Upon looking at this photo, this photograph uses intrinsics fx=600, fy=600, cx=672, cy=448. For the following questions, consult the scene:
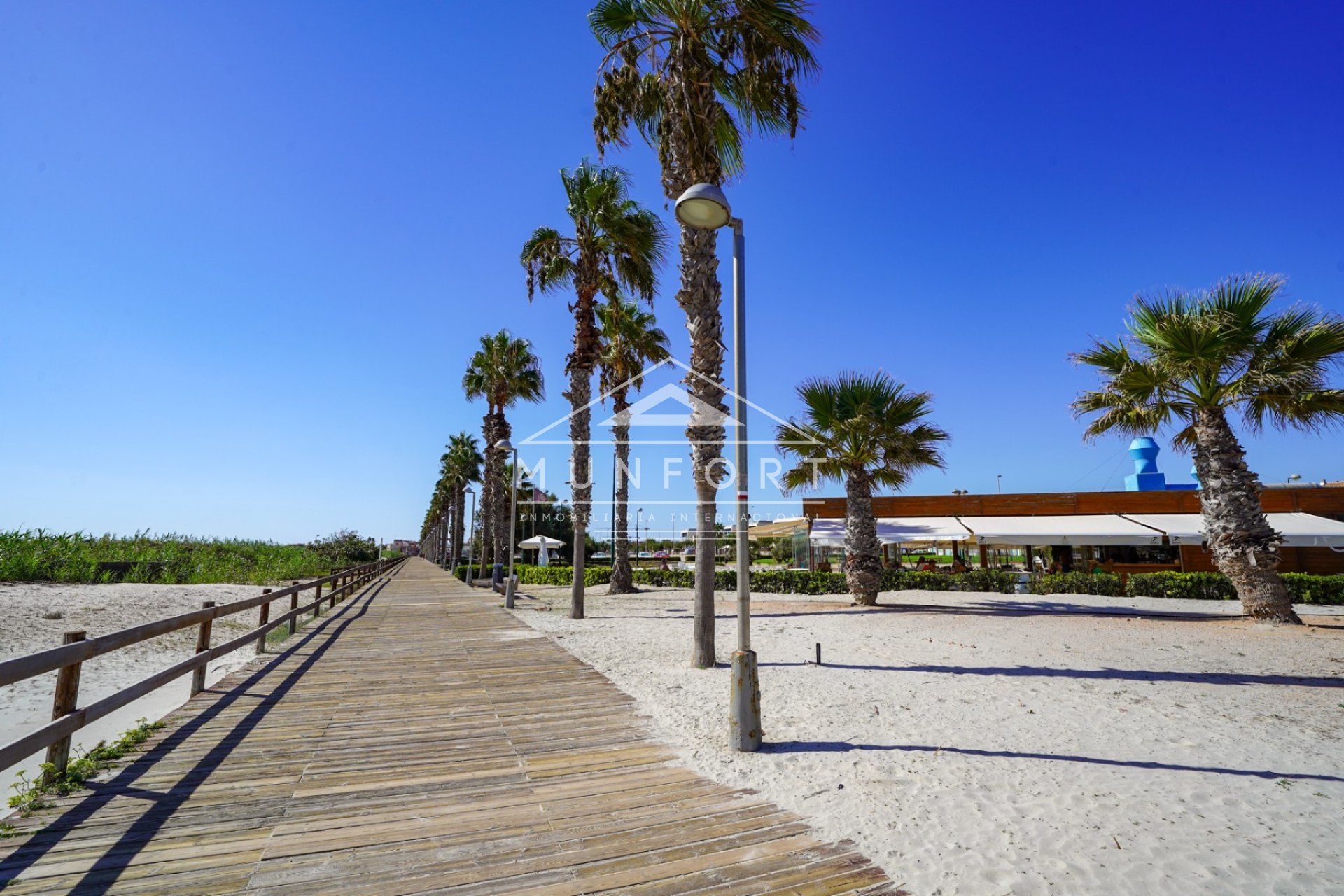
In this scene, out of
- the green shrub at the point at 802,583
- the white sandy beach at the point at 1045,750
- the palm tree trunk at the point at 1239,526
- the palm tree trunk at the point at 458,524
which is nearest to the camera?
the white sandy beach at the point at 1045,750

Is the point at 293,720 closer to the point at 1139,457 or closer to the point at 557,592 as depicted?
the point at 557,592

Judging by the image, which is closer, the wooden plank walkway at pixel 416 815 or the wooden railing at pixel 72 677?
the wooden plank walkway at pixel 416 815

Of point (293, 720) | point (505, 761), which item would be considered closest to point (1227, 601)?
point (505, 761)

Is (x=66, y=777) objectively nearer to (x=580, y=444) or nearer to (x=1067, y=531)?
(x=580, y=444)

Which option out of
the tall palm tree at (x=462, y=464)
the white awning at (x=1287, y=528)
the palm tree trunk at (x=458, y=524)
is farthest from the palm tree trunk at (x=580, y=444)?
the tall palm tree at (x=462, y=464)

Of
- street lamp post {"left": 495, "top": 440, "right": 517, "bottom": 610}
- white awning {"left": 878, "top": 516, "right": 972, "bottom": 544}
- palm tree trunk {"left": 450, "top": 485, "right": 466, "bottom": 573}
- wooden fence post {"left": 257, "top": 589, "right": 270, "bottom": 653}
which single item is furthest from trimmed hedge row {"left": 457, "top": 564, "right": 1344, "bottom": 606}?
palm tree trunk {"left": 450, "top": 485, "right": 466, "bottom": 573}

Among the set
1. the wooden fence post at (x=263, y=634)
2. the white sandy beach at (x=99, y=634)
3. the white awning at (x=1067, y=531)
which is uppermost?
the white awning at (x=1067, y=531)

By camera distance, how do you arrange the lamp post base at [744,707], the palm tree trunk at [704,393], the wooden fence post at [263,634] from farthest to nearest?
the wooden fence post at [263,634]
the palm tree trunk at [704,393]
the lamp post base at [744,707]

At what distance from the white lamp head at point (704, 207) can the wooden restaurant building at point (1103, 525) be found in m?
19.2

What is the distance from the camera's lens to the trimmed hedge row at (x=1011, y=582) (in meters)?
17.0

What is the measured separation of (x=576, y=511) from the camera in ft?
50.2

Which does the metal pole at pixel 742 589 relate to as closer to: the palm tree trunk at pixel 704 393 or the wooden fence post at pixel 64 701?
the palm tree trunk at pixel 704 393

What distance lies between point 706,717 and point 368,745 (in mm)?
3018

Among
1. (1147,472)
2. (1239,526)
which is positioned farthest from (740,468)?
(1147,472)
